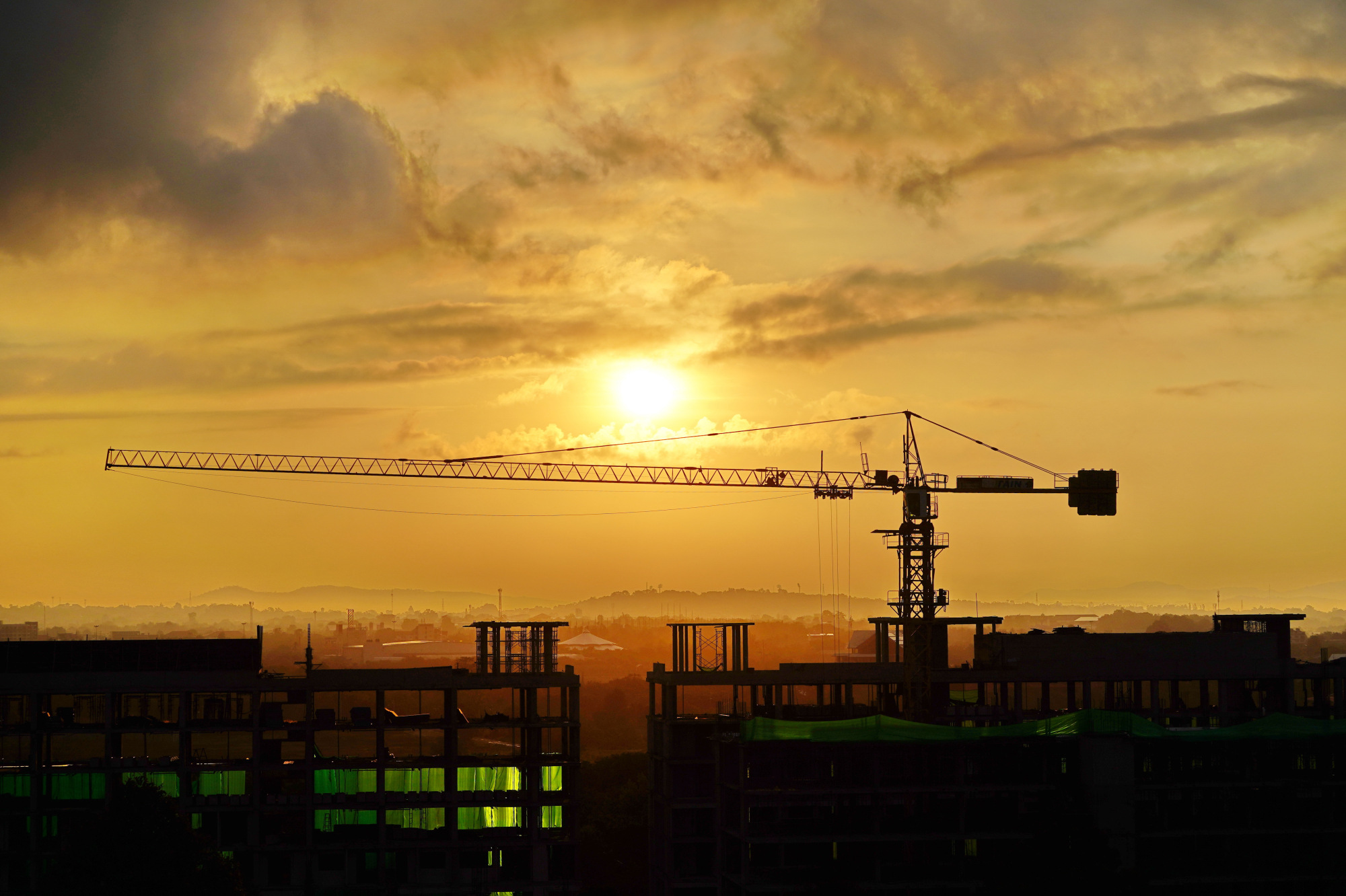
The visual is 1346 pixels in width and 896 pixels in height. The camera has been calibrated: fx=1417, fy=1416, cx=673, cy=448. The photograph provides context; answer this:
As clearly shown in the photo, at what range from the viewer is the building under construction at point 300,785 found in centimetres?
10894

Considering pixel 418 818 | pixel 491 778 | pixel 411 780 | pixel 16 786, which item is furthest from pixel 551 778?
pixel 16 786

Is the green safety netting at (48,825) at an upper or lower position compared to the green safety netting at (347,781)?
lower

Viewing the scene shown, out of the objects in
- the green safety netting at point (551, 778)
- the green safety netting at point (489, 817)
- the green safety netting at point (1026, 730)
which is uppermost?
the green safety netting at point (1026, 730)

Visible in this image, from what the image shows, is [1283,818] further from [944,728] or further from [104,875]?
[104,875]

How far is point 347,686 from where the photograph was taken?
11188 centimetres

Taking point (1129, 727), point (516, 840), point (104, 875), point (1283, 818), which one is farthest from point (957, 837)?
point (104, 875)

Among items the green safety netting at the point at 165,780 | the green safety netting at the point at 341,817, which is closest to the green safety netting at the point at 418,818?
the green safety netting at the point at 341,817

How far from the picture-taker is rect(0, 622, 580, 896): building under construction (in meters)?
109

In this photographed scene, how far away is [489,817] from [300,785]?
51.0 feet

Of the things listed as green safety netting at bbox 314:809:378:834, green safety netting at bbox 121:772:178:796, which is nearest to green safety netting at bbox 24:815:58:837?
green safety netting at bbox 121:772:178:796

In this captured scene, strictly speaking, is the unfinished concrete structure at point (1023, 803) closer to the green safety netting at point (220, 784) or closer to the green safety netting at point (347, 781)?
the green safety netting at point (347, 781)

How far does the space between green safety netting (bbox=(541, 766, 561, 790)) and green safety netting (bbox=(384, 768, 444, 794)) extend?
8.07 m

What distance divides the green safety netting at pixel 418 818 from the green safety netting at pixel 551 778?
27.3 feet

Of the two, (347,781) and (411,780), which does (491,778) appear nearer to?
(411,780)
